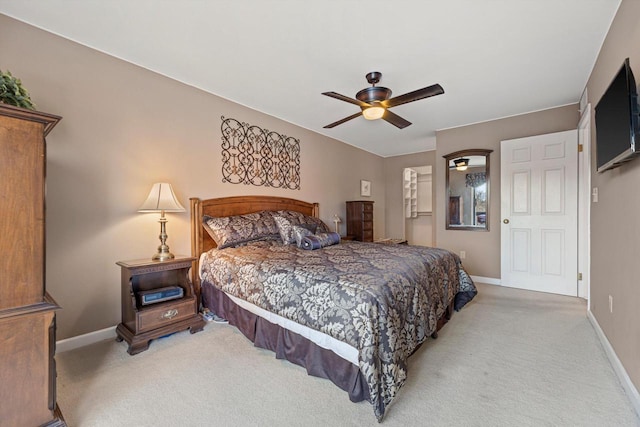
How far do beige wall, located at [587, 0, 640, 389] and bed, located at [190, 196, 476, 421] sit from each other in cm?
106

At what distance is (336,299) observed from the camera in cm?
163

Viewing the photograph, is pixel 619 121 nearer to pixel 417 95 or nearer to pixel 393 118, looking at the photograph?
pixel 417 95

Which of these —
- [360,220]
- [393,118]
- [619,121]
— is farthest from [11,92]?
[360,220]

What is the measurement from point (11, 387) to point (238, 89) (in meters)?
2.95

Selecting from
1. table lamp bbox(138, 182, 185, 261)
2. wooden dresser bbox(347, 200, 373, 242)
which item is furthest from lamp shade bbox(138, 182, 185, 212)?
wooden dresser bbox(347, 200, 373, 242)

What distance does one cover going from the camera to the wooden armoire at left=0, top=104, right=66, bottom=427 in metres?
1.26

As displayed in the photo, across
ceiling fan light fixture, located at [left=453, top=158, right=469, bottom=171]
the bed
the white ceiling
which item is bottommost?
the bed

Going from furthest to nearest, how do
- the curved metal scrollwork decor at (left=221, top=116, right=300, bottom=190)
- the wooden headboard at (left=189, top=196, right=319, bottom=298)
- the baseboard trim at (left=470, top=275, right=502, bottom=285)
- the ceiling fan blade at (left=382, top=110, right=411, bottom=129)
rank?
1. the baseboard trim at (left=470, top=275, right=502, bottom=285)
2. the curved metal scrollwork decor at (left=221, top=116, right=300, bottom=190)
3. the wooden headboard at (left=189, top=196, right=319, bottom=298)
4. the ceiling fan blade at (left=382, top=110, right=411, bottom=129)

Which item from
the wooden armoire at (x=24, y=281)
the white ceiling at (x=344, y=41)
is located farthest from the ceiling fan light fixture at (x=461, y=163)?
the wooden armoire at (x=24, y=281)

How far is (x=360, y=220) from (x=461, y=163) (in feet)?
6.29

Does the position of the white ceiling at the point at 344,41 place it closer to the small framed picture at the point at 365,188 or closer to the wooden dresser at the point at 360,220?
the wooden dresser at the point at 360,220

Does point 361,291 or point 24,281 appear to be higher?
point 24,281

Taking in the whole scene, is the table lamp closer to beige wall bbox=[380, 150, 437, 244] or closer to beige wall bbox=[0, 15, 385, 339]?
beige wall bbox=[0, 15, 385, 339]

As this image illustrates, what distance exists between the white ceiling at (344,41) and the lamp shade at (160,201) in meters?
1.19
